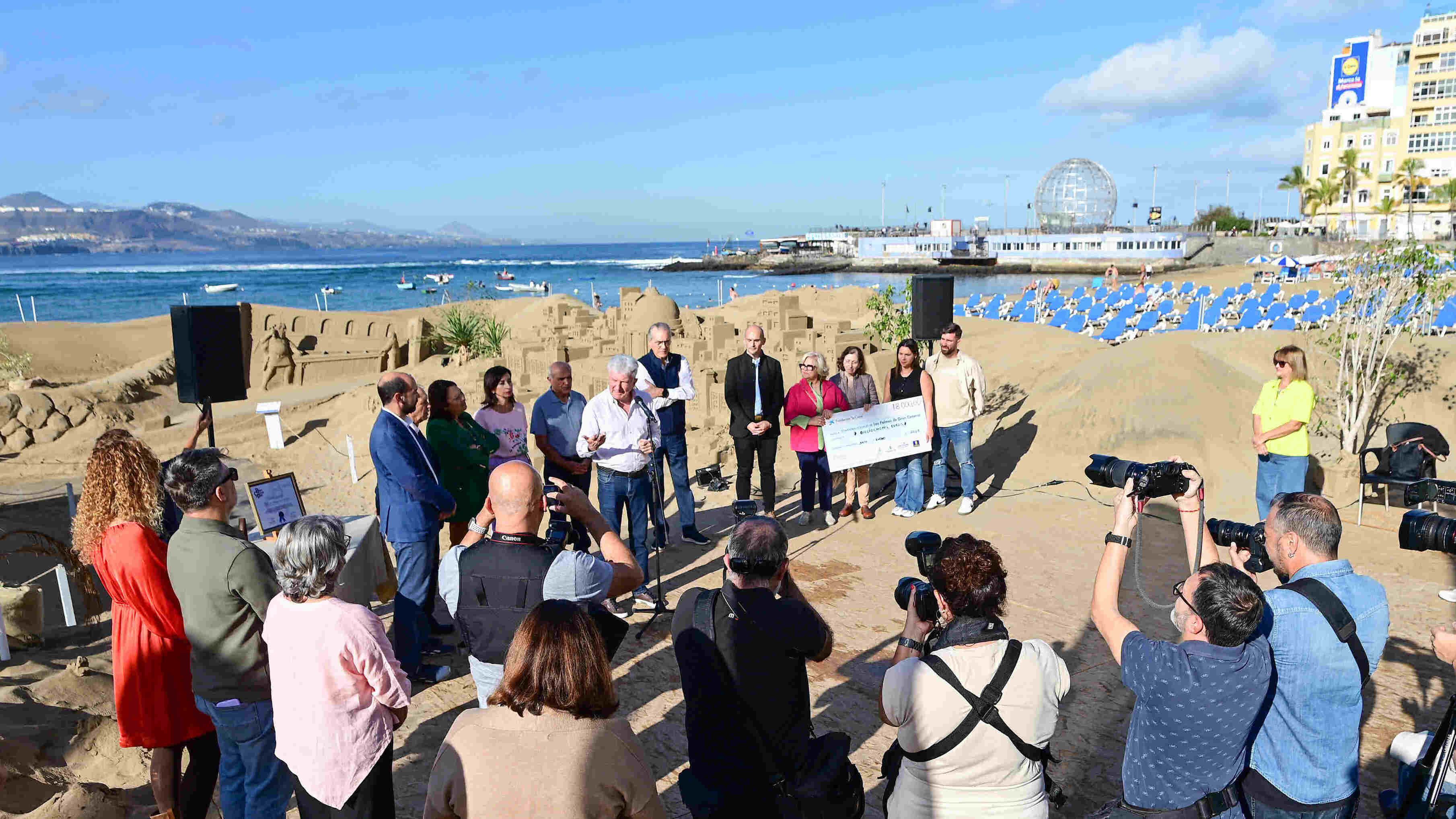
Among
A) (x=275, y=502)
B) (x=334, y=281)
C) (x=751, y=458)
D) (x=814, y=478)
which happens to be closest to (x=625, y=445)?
(x=751, y=458)

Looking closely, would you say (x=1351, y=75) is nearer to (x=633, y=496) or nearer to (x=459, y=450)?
(x=633, y=496)

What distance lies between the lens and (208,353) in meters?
7.12

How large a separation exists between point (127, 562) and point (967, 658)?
9.88 feet

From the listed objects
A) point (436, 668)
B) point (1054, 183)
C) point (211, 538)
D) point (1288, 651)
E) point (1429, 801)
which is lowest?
point (436, 668)

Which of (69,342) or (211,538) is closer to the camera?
(211,538)

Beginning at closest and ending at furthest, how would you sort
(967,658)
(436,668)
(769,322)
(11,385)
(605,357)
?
(967,658)
(436,668)
(605,357)
(769,322)
(11,385)

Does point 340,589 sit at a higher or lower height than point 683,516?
higher

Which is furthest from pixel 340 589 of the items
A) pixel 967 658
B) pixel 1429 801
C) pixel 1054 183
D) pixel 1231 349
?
pixel 1054 183

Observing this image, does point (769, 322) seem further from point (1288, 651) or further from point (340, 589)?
point (1288, 651)

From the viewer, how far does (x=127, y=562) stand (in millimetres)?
→ 3270

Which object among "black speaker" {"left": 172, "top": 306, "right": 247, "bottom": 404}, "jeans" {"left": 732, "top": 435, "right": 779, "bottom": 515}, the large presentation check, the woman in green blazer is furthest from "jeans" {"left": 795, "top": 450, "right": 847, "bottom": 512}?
"black speaker" {"left": 172, "top": 306, "right": 247, "bottom": 404}

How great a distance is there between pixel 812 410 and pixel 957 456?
4.85ft

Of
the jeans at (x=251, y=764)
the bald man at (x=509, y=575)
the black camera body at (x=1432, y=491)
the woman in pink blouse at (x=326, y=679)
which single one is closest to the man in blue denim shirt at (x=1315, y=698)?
the black camera body at (x=1432, y=491)

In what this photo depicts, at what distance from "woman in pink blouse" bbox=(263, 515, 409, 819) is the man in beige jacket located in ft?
18.5
